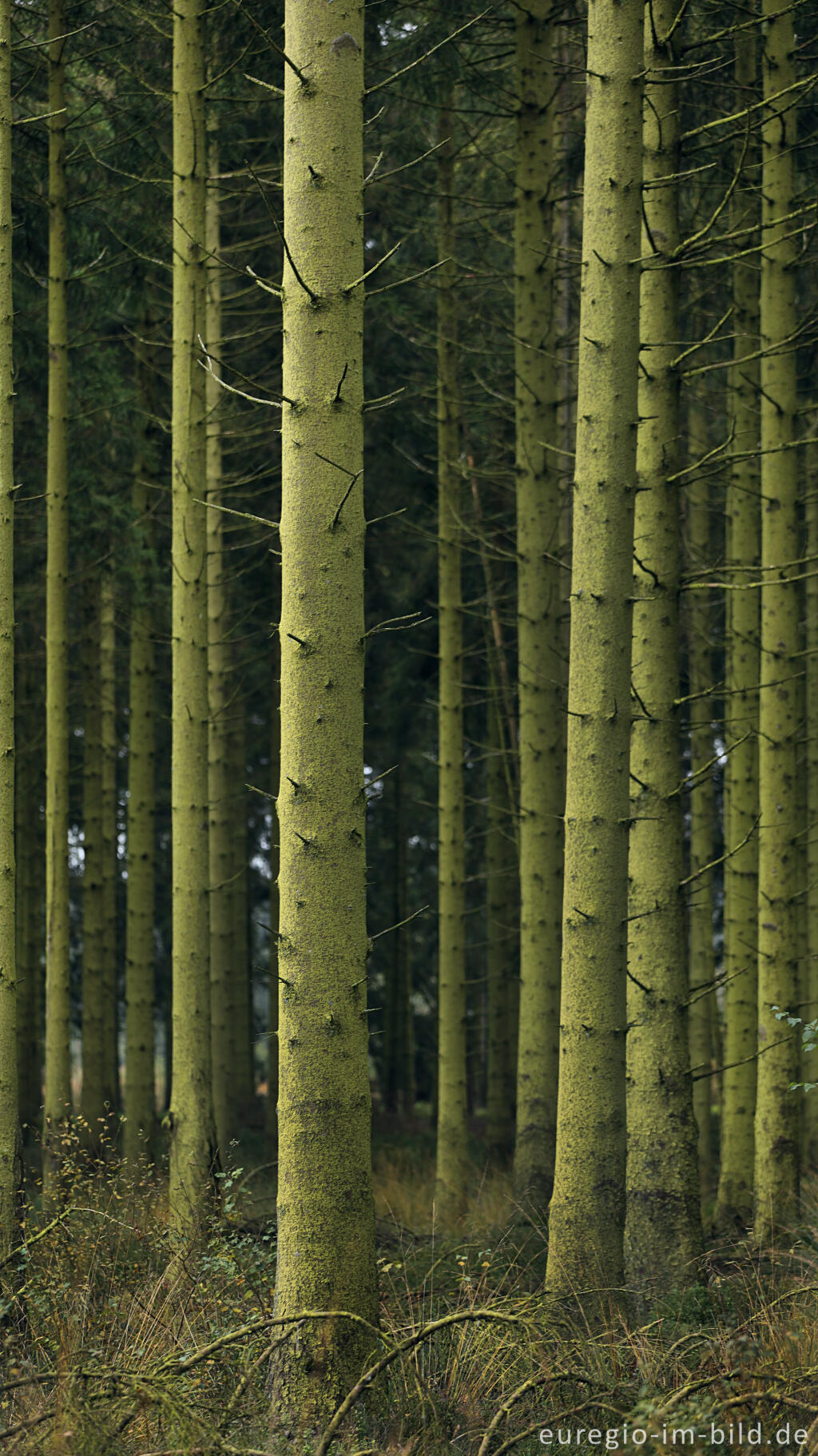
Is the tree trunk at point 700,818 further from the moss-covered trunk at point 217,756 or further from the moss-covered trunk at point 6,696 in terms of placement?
the moss-covered trunk at point 6,696

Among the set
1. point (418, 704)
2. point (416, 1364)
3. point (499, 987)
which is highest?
point (418, 704)

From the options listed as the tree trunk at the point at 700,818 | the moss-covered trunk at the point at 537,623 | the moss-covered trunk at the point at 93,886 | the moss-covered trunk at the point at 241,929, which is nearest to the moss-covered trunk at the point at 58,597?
the moss-covered trunk at the point at 93,886

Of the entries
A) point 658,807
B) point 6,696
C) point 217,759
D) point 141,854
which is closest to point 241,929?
point 141,854

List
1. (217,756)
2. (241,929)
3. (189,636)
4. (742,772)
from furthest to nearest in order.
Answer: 1. (241,929)
2. (217,756)
3. (742,772)
4. (189,636)

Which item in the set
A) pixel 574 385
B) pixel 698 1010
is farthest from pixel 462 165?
pixel 698 1010

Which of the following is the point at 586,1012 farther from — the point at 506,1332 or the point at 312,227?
the point at 312,227

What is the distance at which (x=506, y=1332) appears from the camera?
493cm

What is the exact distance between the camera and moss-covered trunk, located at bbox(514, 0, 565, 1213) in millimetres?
10406

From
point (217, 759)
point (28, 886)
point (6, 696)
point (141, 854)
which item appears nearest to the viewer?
point (6, 696)

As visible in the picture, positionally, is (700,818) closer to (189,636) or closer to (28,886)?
(189,636)

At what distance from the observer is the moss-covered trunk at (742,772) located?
9.41m

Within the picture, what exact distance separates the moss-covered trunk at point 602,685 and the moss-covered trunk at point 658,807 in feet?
0.65

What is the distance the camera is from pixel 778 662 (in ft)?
28.5

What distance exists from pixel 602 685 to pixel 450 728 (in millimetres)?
5495
